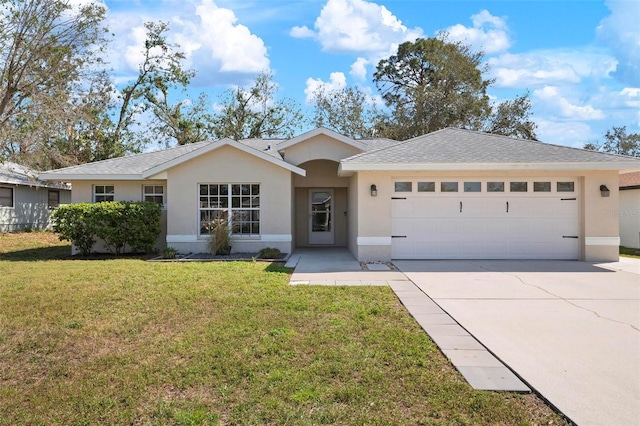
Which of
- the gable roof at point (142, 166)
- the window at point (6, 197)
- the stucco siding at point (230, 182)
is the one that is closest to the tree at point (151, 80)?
the window at point (6, 197)

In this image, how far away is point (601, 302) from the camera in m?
6.84

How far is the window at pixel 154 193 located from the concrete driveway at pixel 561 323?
8.98m

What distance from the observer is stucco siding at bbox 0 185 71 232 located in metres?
22.2

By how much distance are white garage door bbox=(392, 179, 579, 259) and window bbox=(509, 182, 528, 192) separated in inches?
1.1

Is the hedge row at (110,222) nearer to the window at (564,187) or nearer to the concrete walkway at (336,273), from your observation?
the concrete walkway at (336,273)

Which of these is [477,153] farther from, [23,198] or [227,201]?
[23,198]

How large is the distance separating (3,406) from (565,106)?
20185mm

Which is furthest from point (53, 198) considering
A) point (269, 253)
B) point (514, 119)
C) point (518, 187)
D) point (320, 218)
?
point (514, 119)

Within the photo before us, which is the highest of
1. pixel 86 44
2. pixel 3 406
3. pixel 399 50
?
pixel 399 50

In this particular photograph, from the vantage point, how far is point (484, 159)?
1123 centimetres

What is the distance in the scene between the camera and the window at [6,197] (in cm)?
2206

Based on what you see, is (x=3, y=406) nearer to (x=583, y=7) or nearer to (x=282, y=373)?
(x=282, y=373)

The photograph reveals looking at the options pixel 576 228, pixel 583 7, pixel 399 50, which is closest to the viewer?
pixel 583 7

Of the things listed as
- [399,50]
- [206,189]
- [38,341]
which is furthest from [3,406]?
[399,50]
